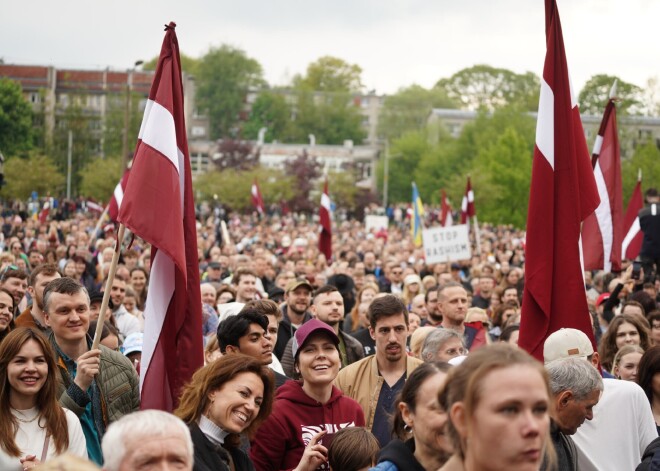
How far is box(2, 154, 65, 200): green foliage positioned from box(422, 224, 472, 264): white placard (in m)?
59.6

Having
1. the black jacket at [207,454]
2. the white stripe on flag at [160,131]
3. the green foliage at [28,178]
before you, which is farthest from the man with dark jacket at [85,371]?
the green foliage at [28,178]

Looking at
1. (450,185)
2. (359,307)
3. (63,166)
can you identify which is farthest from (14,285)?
(63,166)

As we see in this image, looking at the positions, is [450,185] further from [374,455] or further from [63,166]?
[374,455]

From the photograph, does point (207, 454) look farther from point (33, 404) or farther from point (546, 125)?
point (546, 125)

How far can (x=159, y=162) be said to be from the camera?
7.81 meters

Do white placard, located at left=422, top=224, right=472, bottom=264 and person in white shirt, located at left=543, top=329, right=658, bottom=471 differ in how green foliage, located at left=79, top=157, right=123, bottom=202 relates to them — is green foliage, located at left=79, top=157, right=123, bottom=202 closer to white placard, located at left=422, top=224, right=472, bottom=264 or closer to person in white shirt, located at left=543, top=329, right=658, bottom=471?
white placard, located at left=422, top=224, right=472, bottom=264

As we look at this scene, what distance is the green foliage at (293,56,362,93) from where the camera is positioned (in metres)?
155

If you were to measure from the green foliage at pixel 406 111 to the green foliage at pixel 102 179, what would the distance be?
55905 millimetres

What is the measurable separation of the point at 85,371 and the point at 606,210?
844 cm

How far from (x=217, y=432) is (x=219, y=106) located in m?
128

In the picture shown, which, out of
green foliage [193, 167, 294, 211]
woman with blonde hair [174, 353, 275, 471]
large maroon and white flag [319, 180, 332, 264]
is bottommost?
green foliage [193, 167, 294, 211]

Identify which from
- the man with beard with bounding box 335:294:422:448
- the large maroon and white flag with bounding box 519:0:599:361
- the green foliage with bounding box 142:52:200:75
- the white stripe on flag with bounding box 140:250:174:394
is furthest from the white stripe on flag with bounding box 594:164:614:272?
the green foliage with bounding box 142:52:200:75

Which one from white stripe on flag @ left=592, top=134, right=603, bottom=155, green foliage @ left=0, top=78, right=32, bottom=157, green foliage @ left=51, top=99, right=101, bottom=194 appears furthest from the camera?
green foliage @ left=0, top=78, right=32, bottom=157

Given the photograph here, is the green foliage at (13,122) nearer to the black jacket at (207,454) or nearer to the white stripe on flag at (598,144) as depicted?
the white stripe on flag at (598,144)
